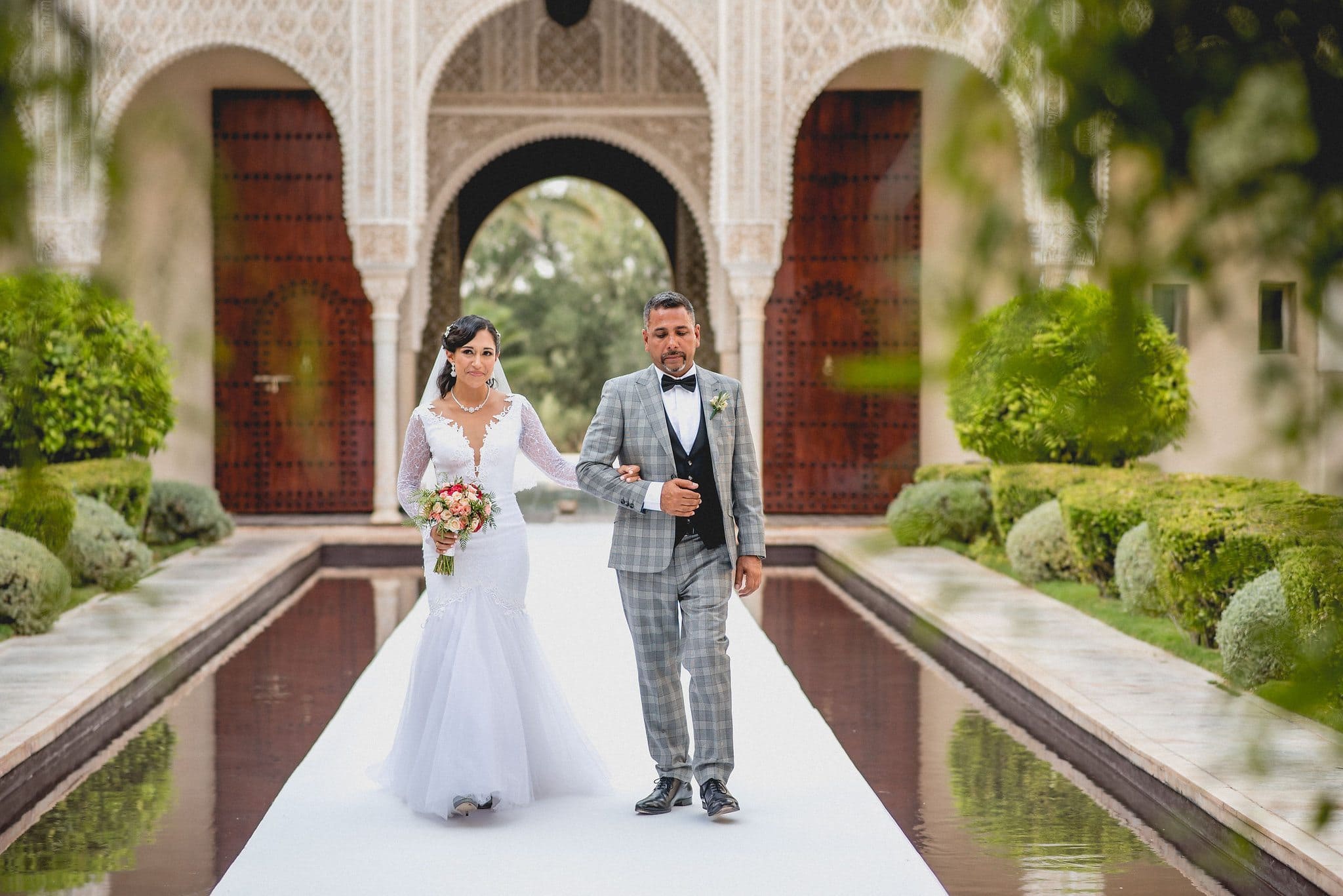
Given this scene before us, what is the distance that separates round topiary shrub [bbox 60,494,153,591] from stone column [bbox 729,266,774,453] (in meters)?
4.96

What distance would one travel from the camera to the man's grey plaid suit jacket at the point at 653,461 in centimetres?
384

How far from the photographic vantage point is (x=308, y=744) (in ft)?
17.1

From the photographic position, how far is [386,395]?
39.5ft

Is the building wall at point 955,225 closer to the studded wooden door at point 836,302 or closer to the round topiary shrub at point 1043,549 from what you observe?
the round topiary shrub at point 1043,549

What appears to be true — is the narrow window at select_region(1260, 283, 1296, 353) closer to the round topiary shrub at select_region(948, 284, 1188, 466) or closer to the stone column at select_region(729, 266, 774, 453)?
the round topiary shrub at select_region(948, 284, 1188, 466)

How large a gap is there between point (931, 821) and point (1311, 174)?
3410 mm

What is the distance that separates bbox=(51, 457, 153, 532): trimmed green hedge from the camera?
8500mm

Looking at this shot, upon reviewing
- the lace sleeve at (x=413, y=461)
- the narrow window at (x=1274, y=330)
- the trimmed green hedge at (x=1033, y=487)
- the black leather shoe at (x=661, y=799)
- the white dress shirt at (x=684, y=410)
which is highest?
the narrow window at (x=1274, y=330)

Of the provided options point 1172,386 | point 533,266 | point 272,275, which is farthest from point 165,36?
point 533,266

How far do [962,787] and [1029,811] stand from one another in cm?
33

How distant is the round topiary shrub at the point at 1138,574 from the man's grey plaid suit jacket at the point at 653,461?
3464 mm

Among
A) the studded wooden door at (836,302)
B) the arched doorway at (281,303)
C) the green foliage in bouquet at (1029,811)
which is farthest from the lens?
the studded wooden door at (836,302)

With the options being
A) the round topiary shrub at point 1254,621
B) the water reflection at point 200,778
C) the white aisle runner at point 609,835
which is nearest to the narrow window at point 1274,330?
the white aisle runner at point 609,835

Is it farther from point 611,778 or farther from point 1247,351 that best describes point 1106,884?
point 1247,351
